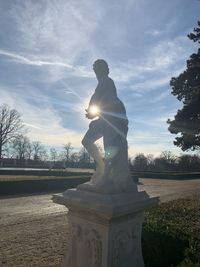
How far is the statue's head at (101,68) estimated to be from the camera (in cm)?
449

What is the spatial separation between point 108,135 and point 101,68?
99cm

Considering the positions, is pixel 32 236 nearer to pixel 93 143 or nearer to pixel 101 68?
pixel 93 143

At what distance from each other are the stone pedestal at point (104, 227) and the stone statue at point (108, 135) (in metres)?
0.24

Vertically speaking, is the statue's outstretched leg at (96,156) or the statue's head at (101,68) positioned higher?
the statue's head at (101,68)

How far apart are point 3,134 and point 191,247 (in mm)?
50854

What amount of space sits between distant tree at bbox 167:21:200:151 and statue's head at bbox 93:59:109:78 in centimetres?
1132

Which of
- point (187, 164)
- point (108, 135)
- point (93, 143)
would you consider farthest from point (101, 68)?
point (187, 164)

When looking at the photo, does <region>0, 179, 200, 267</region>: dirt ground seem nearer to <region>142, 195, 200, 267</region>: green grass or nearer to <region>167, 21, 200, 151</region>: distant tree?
<region>142, 195, 200, 267</region>: green grass

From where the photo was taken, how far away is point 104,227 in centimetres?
383

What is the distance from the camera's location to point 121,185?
4.18 metres

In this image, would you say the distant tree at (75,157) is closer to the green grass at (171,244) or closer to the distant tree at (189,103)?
the distant tree at (189,103)

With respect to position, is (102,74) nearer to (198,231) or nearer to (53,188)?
(198,231)

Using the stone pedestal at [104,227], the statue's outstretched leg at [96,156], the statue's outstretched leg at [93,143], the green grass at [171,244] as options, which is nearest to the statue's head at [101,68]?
the statue's outstretched leg at [93,143]

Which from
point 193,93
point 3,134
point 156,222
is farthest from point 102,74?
point 3,134
